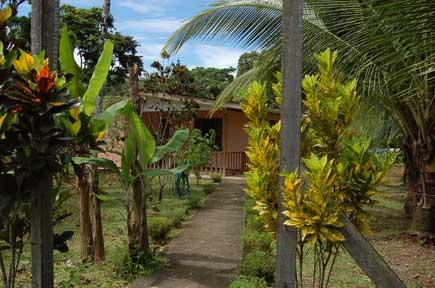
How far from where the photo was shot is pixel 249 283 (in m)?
4.41

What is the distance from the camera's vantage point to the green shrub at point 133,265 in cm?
545

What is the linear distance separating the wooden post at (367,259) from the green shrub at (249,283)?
1.72 m

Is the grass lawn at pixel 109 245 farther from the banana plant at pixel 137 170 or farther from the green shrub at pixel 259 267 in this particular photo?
the green shrub at pixel 259 267

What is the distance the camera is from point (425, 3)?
311 centimetres

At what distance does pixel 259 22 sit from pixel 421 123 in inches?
128

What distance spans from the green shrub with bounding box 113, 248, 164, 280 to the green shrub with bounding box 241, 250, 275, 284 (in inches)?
47.3

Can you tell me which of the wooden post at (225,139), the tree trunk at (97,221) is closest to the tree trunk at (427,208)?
the tree trunk at (97,221)

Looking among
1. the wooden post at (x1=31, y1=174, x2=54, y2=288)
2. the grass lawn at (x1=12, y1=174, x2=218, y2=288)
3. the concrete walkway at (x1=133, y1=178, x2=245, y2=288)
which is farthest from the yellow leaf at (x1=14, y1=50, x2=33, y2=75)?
the concrete walkway at (x1=133, y1=178, x2=245, y2=288)

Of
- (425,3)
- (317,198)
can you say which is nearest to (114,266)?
(317,198)

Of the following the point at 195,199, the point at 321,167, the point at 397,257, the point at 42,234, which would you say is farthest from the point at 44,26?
the point at 195,199

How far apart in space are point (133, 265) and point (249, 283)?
5.59 feet

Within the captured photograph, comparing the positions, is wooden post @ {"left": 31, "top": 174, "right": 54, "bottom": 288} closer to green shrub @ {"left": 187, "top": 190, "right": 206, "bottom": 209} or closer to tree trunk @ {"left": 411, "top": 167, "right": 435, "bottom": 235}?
tree trunk @ {"left": 411, "top": 167, "right": 435, "bottom": 235}

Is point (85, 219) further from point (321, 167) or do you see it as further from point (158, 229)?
point (321, 167)

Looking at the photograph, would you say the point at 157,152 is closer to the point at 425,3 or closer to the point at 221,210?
the point at 425,3
